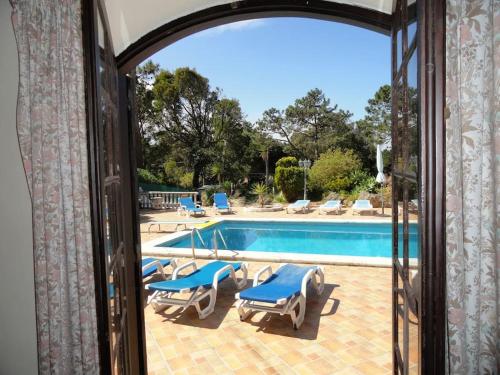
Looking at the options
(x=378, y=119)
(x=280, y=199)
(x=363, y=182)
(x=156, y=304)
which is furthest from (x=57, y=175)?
(x=378, y=119)

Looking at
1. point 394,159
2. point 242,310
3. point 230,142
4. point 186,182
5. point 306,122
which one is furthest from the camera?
point 306,122

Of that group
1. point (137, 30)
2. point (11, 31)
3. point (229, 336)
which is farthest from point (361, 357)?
point (11, 31)

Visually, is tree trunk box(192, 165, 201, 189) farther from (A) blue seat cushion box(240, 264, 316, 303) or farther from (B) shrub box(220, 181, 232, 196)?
(A) blue seat cushion box(240, 264, 316, 303)

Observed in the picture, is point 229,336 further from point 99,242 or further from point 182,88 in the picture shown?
point 182,88

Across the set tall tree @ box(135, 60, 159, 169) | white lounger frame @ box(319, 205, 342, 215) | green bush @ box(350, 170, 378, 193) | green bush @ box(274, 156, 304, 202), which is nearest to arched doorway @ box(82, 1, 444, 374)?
white lounger frame @ box(319, 205, 342, 215)

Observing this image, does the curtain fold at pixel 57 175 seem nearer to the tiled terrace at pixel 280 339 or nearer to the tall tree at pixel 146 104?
the tiled terrace at pixel 280 339

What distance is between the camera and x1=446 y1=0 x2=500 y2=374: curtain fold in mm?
1019

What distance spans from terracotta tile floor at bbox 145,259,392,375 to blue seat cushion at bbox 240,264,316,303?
33 centimetres

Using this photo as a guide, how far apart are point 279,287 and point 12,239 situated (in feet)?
8.51

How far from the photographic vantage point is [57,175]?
54.0 inches

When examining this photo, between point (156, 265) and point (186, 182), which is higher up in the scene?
point (186, 182)

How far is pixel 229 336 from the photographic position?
3277 mm

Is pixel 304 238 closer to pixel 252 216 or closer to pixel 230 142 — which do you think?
pixel 252 216

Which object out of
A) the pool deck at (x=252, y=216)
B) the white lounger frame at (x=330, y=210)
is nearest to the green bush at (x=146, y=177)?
the pool deck at (x=252, y=216)
